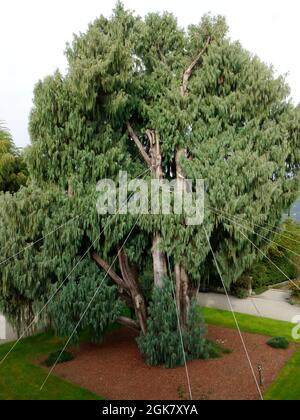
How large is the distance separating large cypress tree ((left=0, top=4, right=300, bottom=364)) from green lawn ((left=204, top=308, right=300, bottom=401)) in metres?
3.28

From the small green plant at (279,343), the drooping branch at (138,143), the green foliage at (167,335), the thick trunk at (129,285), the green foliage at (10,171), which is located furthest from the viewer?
the green foliage at (10,171)

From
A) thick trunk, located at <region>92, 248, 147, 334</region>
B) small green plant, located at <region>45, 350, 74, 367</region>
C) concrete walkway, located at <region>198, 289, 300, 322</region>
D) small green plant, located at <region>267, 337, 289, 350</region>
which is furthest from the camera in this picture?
concrete walkway, located at <region>198, 289, 300, 322</region>

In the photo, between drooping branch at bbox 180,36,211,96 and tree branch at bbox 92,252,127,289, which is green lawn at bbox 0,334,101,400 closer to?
tree branch at bbox 92,252,127,289

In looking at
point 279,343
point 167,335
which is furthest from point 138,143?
point 279,343

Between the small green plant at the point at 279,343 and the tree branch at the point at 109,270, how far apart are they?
5779 millimetres

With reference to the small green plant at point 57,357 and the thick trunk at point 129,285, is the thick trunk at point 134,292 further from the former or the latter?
the small green plant at point 57,357

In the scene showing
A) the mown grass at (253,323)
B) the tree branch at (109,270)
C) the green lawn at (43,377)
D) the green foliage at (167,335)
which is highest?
the tree branch at (109,270)

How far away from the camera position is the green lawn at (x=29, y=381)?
10719 mm

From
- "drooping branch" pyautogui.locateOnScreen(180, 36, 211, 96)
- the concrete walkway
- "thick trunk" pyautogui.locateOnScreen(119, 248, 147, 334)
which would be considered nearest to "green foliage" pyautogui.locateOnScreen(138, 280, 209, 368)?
"thick trunk" pyautogui.locateOnScreen(119, 248, 147, 334)

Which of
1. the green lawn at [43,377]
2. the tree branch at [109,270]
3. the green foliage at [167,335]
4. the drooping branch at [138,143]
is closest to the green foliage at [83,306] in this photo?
the tree branch at [109,270]

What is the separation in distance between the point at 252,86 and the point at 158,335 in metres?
7.87

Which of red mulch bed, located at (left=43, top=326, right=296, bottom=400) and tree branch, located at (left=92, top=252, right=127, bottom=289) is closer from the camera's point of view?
red mulch bed, located at (left=43, top=326, right=296, bottom=400)

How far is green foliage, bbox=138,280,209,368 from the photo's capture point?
1188 cm
